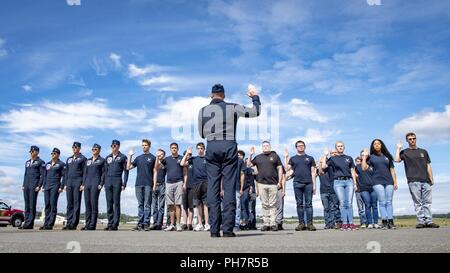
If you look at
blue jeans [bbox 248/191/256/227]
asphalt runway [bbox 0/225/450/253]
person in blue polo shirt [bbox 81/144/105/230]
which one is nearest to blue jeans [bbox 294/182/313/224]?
blue jeans [bbox 248/191/256/227]

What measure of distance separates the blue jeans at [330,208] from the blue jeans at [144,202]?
20.3 feet

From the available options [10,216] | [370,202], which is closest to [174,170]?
[370,202]

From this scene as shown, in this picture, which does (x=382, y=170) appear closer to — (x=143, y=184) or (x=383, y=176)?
(x=383, y=176)

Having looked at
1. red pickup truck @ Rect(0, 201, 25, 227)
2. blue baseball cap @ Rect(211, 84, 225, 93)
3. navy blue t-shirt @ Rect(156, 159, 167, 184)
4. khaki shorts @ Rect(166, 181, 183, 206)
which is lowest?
red pickup truck @ Rect(0, 201, 25, 227)

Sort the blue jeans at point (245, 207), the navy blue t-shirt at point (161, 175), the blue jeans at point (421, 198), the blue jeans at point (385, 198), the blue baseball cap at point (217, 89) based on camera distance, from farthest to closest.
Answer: the blue jeans at point (245, 207) → the navy blue t-shirt at point (161, 175) → the blue jeans at point (385, 198) → the blue jeans at point (421, 198) → the blue baseball cap at point (217, 89)

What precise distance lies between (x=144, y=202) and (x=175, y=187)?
1.15 meters

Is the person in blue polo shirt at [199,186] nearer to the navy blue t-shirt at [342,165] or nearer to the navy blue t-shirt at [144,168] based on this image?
the navy blue t-shirt at [144,168]

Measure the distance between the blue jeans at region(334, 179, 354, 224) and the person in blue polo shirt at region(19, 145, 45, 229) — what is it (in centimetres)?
973

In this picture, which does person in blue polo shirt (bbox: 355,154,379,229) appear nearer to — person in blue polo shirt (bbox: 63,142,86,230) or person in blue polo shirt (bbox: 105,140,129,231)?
person in blue polo shirt (bbox: 105,140,129,231)

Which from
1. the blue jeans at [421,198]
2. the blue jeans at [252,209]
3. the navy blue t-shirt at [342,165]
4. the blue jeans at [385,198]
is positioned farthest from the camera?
the blue jeans at [252,209]

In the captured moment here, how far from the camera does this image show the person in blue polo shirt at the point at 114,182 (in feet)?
38.5

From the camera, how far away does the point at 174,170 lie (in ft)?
39.5

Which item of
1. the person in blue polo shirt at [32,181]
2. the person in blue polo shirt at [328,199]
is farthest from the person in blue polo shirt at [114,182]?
the person in blue polo shirt at [328,199]

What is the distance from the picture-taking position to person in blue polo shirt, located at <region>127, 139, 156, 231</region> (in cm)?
1214
